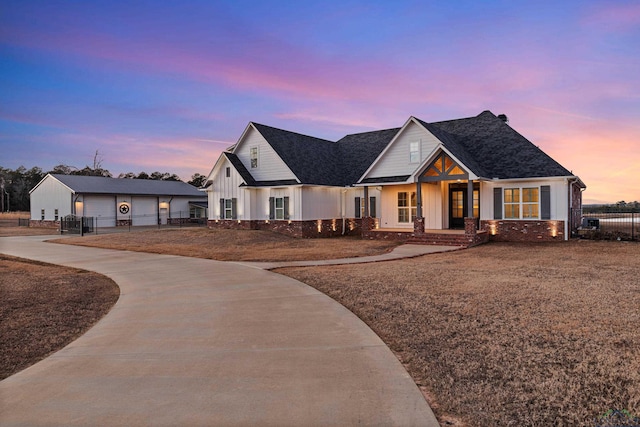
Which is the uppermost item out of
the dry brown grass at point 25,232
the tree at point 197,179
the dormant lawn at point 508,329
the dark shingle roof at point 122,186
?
the tree at point 197,179

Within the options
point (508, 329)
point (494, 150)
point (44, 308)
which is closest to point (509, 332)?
point (508, 329)

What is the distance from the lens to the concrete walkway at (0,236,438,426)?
3521mm

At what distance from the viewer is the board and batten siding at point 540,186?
20.3 m

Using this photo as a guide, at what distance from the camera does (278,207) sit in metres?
27.7

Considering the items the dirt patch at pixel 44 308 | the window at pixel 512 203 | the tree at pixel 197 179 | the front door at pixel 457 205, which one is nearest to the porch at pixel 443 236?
the window at pixel 512 203

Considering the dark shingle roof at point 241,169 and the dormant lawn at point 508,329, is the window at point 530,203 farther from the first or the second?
the dark shingle roof at point 241,169

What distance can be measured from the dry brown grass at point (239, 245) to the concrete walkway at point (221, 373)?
8.57 m

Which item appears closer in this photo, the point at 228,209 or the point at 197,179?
the point at 228,209

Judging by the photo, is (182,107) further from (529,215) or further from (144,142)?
(529,215)

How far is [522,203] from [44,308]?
2204 centimetres

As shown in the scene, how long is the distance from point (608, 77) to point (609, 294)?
54.0 feet

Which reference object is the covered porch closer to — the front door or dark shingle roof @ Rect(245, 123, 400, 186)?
the front door

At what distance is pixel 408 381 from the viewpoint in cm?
422

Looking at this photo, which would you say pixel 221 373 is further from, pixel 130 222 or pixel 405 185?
pixel 130 222
